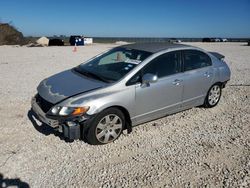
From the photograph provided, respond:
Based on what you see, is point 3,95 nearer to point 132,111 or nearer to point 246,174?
point 132,111

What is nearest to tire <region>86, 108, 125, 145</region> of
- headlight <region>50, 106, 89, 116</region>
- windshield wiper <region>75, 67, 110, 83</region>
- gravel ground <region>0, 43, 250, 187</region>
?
gravel ground <region>0, 43, 250, 187</region>

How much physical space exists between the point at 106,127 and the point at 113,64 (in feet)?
4.84

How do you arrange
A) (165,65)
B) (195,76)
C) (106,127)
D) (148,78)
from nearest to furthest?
(106,127), (148,78), (165,65), (195,76)

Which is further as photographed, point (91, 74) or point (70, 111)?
point (91, 74)

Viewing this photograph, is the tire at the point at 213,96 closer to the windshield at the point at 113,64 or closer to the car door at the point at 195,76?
the car door at the point at 195,76

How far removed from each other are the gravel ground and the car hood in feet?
2.15

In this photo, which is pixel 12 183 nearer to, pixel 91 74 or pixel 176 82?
pixel 91 74

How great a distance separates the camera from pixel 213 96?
6402 millimetres

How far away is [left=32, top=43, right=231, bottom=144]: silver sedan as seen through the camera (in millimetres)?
4117

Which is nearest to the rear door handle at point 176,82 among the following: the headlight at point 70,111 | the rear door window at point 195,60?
the rear door window at point 195,60

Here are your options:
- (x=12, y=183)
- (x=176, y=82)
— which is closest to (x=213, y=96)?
(x=176, y=82)

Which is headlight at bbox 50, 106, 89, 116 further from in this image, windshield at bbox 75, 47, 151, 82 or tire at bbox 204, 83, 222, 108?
tire at bbox 204, 83, 222, 108

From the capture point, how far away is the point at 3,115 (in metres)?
5.68

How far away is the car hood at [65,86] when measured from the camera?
4.32m
